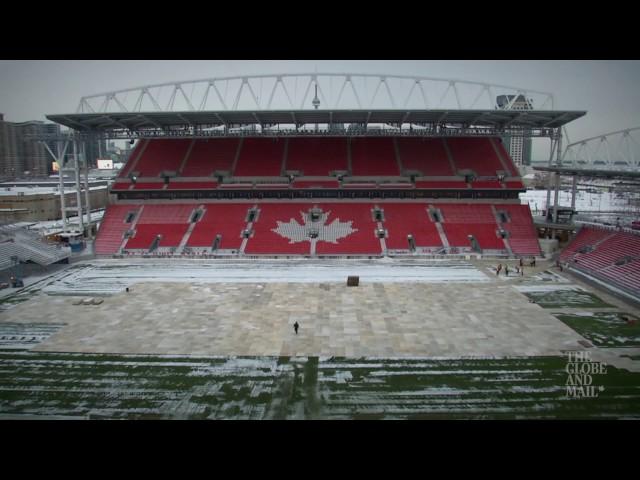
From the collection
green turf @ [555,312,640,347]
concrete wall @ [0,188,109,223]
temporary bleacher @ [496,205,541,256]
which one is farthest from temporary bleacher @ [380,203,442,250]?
concrete wall @ [0,188,109,223]

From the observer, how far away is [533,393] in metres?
14.1

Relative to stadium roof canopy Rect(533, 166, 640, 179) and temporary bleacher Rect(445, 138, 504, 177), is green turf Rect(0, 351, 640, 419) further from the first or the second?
temporary bleacher Rect(445, 138, 504, 177)

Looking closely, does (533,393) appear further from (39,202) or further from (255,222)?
(39,202)

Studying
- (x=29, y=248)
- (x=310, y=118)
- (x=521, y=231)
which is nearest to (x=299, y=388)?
(x=29, y=248)

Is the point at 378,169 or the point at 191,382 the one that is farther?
the point at 378,169

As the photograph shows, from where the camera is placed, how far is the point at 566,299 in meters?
24.7

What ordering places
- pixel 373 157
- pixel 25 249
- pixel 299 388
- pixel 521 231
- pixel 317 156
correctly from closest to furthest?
pixel 299 388 < pixel 25 249 < pixel 521 231 < pixel 373 157 < pixel 317 156

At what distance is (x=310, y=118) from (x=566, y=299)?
1092 inches

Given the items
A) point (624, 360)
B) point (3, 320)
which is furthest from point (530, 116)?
point (3, 320)

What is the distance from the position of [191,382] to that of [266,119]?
101ft

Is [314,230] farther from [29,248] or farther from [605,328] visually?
[605,328]

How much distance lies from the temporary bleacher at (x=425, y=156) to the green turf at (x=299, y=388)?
28.7 meters

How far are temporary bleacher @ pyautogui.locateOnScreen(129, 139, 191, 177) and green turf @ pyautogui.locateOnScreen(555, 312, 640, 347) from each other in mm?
37803

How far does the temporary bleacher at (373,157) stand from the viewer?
1686 inches
